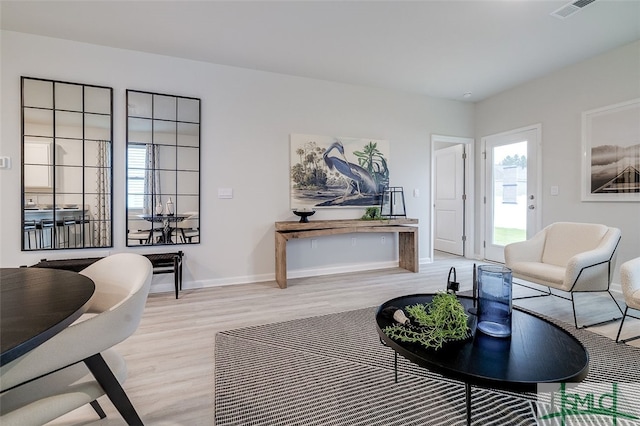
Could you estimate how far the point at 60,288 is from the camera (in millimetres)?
1102

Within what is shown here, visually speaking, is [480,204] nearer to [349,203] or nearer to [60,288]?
[349,203]

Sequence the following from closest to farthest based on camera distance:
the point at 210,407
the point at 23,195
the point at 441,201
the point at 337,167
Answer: the point at 210,407, the point at 23,195, the point at 337,167, the point at 441,201


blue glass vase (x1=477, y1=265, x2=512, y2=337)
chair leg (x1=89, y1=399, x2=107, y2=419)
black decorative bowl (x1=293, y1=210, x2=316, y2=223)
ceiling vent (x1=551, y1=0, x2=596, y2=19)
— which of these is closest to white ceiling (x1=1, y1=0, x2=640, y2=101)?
ceiling vent (x1=551, y1=0, x2=596, y2=19)

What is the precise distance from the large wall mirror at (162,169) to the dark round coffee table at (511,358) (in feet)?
9.68

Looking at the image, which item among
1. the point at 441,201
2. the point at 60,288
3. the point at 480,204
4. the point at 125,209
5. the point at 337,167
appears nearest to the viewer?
the point at 60,288

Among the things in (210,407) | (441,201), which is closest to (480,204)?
(441,201)

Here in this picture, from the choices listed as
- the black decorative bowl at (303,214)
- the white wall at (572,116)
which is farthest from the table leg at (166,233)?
the white wall at (572,116)

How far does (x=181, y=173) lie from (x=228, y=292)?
5.01 feet

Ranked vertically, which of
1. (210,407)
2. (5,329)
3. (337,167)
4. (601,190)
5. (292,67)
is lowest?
(210,407)

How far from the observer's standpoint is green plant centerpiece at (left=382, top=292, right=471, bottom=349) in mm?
1390

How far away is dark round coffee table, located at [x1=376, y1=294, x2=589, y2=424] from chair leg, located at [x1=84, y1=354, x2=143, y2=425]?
41.9 inches

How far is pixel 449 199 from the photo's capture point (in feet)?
19.6

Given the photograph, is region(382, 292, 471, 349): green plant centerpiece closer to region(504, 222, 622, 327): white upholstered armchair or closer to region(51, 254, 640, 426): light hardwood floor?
region(51, 254, 640, 426): light hardwood floor

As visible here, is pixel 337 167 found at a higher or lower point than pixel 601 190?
higher
